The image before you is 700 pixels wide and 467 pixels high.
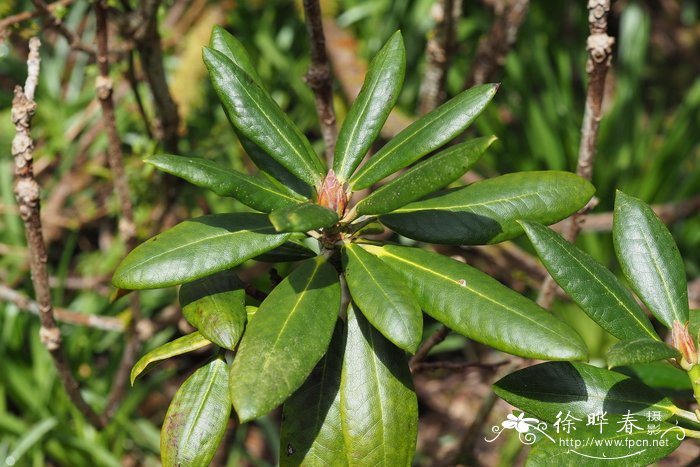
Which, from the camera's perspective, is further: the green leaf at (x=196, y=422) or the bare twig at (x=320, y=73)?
the bare twig at (x=320, y=73)

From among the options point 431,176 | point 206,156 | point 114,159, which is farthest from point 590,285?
point 206,156

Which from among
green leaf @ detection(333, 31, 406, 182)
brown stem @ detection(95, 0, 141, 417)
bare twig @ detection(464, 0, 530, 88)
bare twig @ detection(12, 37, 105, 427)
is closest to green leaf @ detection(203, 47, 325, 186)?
green leaf @ detection(333, 31, 406, 182)

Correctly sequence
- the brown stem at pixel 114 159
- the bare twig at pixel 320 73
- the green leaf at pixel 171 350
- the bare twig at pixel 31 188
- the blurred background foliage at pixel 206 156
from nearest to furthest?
the green leaf at pixel 171 350, the bare twig at pixel 31 188, the bare twig at pixel 320 73, the brown stem at pixel 114 159, the blurred background foliage at pixel 206 156

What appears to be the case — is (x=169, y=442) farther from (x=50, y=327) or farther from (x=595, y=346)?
(x=595, y=346)

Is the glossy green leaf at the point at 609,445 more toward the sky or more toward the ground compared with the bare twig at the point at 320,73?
more toward the ground

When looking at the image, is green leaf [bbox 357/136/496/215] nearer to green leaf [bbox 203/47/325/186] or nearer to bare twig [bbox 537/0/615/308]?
green leaf [bbox 203/47/325/186]

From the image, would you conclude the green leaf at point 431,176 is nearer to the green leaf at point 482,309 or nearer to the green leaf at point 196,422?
the green leaf at point 482,309

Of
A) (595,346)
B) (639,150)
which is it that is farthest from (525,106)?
(595,346)

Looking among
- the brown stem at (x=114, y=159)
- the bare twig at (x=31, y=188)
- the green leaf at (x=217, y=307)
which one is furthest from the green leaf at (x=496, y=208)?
the brown stem at (x=114, y=159)
